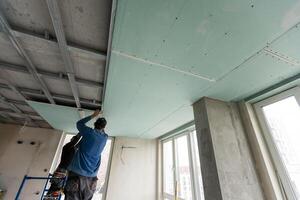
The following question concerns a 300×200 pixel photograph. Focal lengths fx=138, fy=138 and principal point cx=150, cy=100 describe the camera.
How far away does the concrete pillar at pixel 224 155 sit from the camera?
1.54 m

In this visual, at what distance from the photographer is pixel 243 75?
1.55 metres

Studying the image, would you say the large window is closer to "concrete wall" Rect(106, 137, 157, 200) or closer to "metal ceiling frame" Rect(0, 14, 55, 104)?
"concrete wall" Rect(106, 137, 157, 200)

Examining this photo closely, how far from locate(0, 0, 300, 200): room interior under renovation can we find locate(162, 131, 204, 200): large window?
0.14 feet

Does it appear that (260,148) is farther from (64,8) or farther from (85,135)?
(64,8)

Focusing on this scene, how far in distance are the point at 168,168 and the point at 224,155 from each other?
111 inches

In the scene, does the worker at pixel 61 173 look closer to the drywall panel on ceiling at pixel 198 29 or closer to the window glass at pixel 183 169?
the drywall panel on ceiling at pixel 198 29

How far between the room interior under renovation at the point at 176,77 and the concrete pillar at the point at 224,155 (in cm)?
1

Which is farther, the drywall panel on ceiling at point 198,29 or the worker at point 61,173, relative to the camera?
the worker at point 61,173

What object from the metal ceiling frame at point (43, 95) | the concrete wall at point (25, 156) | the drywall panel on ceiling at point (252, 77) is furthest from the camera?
the concrete wall at point (25, 156)

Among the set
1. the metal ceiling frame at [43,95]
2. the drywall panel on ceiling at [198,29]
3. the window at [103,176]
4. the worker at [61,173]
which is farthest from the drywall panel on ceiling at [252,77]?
the window at [103,176]

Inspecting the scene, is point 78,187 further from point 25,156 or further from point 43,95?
point 25,156

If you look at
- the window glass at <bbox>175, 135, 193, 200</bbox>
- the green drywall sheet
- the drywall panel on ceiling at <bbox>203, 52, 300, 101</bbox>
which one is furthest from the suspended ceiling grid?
the window glass at <bbox>175, 135, 193, 200</bbox>

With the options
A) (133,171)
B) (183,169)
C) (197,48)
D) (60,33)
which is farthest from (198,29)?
(133,171)

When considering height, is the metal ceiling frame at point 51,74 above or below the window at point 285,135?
→ above
